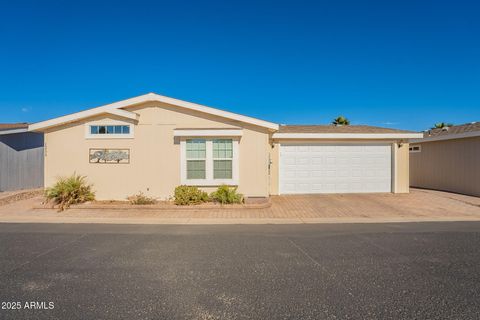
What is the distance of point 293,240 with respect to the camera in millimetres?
5930

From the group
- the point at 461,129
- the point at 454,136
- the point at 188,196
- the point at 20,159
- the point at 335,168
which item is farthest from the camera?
the point at 20,159

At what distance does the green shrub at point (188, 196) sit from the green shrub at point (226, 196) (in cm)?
45

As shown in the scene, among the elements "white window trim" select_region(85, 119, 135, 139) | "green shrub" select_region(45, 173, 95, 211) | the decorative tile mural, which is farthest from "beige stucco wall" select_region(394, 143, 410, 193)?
"green shrub" select_region(45, 173, 95, 211)

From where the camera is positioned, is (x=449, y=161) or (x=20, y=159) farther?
(x=20, y=159)

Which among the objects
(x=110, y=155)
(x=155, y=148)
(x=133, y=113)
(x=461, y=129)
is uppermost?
(x=133, y=113)

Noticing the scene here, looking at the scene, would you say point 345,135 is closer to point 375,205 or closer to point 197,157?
point 375,205

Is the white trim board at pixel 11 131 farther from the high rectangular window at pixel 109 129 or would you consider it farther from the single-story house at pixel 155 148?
the high rectangular window at pixel 109 129

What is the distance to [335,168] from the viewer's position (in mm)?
12422

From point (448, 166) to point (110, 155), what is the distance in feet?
52.3

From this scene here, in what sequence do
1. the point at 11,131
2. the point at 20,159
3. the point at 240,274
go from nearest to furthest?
the point at 240,274
the point at 11,131
the point at 20,159

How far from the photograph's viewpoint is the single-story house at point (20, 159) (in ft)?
42.0

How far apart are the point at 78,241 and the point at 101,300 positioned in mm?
3090

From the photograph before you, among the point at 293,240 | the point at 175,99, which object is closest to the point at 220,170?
the point at 175,99

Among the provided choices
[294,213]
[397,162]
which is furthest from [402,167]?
[294,213]
